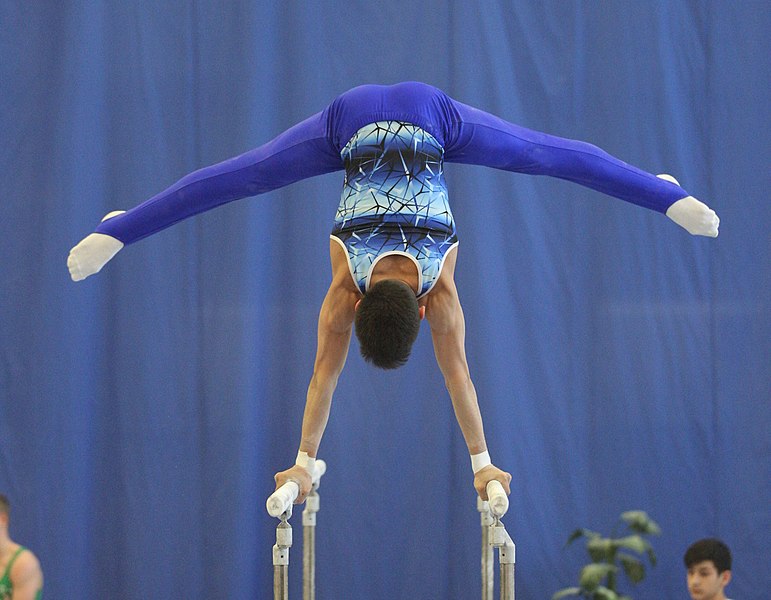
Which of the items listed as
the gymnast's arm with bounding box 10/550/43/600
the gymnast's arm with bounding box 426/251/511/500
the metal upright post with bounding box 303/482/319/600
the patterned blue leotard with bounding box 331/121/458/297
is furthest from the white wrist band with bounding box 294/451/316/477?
the gymnast's arm with bounding box 10/550/43/600

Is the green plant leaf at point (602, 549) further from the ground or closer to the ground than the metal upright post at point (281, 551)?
closer to the ground

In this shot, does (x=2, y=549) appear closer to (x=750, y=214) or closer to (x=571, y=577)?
(x=571, y=577)

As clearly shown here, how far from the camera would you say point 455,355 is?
2969 mm

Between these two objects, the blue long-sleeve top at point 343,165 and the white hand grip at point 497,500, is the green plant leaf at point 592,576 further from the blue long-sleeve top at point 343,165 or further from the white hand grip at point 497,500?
the blue long-sleeve top at point 343,165

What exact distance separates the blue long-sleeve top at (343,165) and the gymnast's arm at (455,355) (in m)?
0.39

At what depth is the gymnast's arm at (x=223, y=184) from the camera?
304cm

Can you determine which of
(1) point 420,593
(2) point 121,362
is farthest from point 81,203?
(1) point 420,593

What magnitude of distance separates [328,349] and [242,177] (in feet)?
2.04

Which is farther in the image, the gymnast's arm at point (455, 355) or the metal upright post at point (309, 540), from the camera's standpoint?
the metal upright post at point (309, 540)

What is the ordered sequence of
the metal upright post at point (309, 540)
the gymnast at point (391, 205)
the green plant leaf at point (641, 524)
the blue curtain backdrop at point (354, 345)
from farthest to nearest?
the blue curtain backdrop at point (354, 345) → the green plant leaf at point (641, 524) → the metal upright post at point (309, 540) → the gymnast at point (391, 205)

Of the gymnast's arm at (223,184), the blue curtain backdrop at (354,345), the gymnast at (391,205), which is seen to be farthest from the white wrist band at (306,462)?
the blue curtain backdrop at (354,345)

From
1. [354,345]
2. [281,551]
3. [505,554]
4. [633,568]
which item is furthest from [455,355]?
[354,345]

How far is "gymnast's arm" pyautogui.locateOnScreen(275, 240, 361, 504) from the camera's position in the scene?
2.92 meters

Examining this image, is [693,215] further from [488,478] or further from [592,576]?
[592,576]
